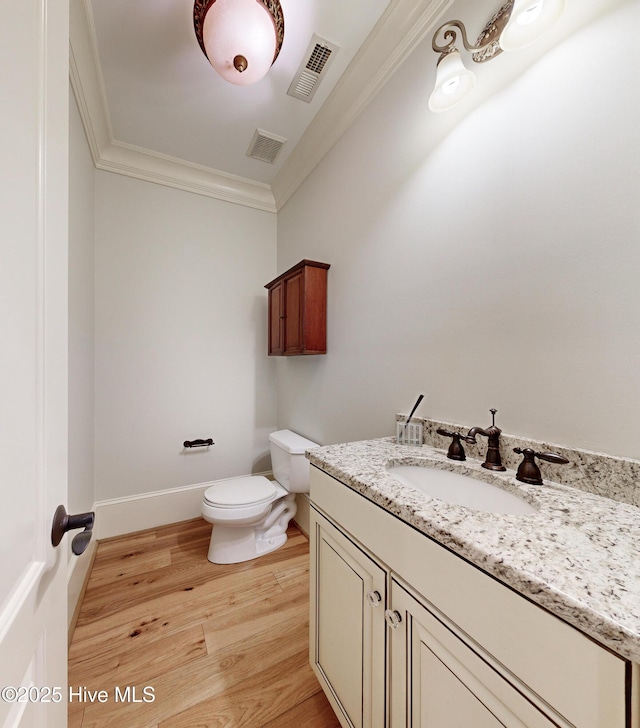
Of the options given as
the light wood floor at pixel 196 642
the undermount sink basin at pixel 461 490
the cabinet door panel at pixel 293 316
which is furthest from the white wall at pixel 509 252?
the light wood floor at pixel 196 642

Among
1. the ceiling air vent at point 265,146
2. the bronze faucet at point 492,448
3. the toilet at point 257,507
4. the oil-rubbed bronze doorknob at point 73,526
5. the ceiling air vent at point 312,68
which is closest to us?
the oil-rubbed bronze doorknob at point 73,526

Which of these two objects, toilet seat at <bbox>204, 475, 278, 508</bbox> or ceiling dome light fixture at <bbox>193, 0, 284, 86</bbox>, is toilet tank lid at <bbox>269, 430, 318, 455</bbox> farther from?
ceiling dome light fixture at <bbox>193, 0, 284, 86</bbox>

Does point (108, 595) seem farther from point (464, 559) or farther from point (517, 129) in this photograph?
point (517, 129)

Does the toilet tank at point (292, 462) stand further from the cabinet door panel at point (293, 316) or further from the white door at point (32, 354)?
the white door at point (32, 354)

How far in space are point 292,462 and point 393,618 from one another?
1.29 meters

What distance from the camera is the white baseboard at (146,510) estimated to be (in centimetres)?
207

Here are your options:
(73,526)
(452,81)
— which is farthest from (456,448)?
(452,81)

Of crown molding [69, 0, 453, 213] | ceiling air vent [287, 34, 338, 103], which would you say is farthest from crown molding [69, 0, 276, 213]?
ceiling air vent [287, 34, 338, 103]

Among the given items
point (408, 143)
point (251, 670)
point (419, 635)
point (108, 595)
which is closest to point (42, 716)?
point (419, 635)

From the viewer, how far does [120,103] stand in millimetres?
1779

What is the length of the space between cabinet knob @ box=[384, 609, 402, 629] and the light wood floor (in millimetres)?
695

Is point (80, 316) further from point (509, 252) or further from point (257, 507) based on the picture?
point (509, 252)

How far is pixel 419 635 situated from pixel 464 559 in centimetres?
24

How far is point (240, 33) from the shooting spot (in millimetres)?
1196
